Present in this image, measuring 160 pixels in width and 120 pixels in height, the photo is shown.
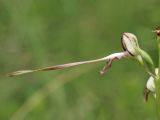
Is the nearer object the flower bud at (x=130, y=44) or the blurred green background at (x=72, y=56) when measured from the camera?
the flower bud at (x=130, y=44)

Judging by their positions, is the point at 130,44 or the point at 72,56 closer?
the point at 130,44

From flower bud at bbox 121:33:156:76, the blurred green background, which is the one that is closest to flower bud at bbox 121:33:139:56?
flower bud at bbox 121:33:156:76

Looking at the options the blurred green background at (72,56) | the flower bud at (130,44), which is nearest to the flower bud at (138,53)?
the flower bud at (130,44)

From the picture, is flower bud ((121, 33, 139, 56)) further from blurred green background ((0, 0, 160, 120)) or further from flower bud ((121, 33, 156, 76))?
blurred green background ((0, 0, 160, 120))

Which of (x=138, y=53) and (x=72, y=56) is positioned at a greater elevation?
(x=138, y=53)

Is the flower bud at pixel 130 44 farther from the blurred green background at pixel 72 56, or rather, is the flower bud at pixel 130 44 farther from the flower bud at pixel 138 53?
the blurred green background at pixel 72 56

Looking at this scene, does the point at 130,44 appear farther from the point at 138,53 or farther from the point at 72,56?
the point at 72,56

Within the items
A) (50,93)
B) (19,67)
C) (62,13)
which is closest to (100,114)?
(50,93)

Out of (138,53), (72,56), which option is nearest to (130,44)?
(138,53)
